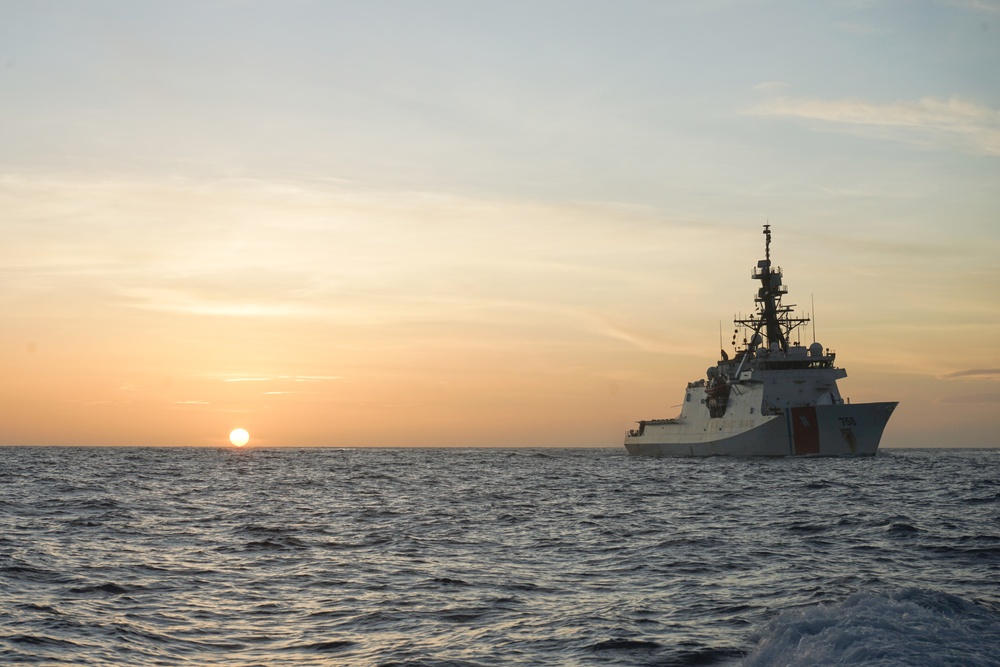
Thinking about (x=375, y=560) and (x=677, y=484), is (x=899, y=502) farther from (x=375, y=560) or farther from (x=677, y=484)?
(x=375, y=560)

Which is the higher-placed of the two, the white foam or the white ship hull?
the white ship hull

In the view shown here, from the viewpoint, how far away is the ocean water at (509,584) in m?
11.4

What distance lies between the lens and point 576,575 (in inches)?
669

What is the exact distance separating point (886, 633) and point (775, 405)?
60848mm

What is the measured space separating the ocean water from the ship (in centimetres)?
3579

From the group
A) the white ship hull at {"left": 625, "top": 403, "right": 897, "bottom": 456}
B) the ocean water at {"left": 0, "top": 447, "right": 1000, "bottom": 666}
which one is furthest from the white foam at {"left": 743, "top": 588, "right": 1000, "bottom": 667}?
the white ship hull at {"left": 625, "top": 403, "right": 897, "bottom": 456}

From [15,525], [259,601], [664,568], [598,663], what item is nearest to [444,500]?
[15,525]

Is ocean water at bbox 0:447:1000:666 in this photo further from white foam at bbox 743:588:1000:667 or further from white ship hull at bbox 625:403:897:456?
white ship hull at bbox 625:403:897:456

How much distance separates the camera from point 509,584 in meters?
16.1

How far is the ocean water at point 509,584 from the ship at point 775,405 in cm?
3579

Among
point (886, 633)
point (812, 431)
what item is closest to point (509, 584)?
point (886, 633)

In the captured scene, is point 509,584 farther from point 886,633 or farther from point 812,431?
point 812,431

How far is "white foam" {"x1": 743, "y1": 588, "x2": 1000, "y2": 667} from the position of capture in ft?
33.8

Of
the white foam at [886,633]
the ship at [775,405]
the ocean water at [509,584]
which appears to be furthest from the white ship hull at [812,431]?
the white foam at [886,633]
